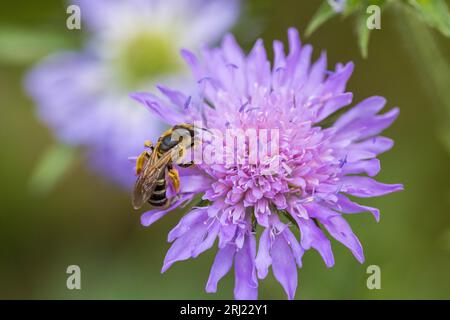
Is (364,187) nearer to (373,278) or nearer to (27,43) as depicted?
(373,278)

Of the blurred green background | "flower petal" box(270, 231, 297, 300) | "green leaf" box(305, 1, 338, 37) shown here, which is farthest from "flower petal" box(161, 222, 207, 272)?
the blurred green background

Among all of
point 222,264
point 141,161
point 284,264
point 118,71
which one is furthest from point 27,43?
point 284,264

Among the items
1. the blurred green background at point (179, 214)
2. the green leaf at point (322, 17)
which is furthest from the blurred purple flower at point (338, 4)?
the blurred green background at point (179, 214)

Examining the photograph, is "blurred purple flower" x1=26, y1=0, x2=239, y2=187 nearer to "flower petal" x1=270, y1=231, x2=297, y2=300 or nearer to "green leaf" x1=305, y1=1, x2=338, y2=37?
"green leaf" x1=305, y1=1, x2=338, y2=37

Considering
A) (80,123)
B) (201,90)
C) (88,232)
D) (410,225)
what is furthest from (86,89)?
(410,225)

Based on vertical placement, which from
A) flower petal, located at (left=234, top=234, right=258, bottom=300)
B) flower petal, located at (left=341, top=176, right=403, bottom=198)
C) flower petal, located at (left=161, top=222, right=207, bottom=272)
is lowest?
flower petal, located at (left=234, top=234, right=258, bottom=300)

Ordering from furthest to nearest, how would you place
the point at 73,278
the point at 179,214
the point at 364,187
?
the point at 179,214
the point at 73,278
the point at 364,187
